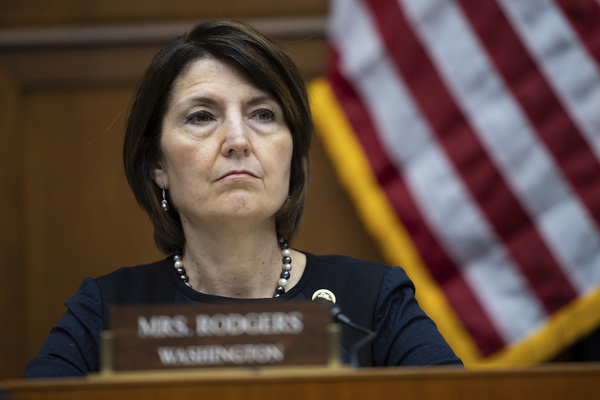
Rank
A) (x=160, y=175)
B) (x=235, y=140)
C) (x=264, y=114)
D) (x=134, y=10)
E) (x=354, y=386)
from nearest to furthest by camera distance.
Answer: (x=354, y=386)
(x=235, y=140)
(x=264, y=114)
(x=160, y=175)
(x=134, y=10)

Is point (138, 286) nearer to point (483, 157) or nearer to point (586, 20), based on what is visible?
point (483, 157)

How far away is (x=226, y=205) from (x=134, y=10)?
1.20m

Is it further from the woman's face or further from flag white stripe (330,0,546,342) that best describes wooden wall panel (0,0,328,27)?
the woman's face

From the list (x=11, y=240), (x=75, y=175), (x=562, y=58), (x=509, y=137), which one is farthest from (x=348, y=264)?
(x=11, y=240)

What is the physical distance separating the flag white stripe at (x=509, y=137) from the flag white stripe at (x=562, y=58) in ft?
0.44

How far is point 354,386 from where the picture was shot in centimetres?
65

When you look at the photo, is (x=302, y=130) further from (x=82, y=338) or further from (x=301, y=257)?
(x=82, y=338)

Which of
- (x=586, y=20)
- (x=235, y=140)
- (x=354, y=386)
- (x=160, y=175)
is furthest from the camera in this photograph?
(x=586, y=20)

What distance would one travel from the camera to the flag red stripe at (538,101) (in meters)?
1.76

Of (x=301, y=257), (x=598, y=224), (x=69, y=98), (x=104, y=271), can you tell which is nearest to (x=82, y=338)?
(x=301, y=257)

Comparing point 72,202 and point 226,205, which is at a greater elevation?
point 72,202

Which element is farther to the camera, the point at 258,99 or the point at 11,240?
the point at 11,240

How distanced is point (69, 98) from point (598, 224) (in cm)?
195

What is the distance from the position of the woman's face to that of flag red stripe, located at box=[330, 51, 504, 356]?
0.63 metres
